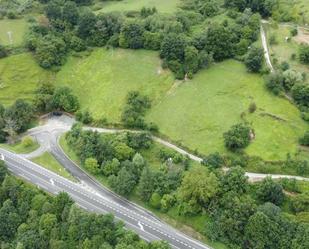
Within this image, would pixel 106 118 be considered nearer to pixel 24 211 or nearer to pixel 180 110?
pixel 180 110

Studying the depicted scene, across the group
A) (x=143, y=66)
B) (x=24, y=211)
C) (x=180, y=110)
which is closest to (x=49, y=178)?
(x=24, y=211)

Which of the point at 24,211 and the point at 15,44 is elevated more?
the point at 15,44

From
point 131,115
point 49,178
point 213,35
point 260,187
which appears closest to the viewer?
point 260,187

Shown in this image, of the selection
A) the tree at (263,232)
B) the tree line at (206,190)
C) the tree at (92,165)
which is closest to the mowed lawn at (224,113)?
the tree line at (206,190)

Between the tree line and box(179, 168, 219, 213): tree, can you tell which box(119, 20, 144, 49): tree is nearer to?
the tree line

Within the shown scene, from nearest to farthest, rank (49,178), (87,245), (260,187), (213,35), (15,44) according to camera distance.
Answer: (87,245), (260,187), (49,178), (213,35), (15,44)

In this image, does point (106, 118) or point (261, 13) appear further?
point (261, 13)
